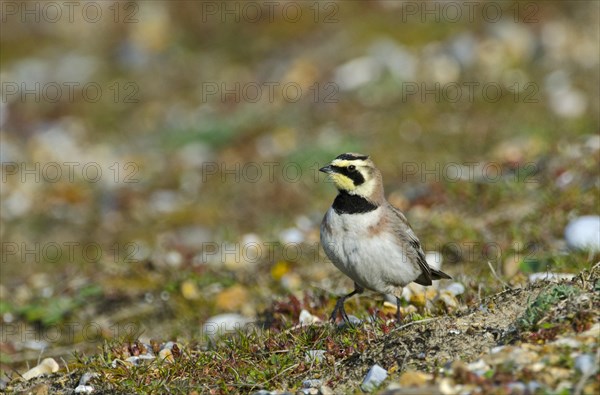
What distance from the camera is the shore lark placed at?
22.6 ft

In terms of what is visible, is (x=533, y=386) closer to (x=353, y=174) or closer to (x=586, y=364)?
(x=586, y=364)

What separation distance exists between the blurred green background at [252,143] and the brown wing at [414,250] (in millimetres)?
527

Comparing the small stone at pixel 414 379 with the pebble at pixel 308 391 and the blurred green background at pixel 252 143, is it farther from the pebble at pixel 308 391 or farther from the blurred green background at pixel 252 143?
the blurred green background at pixel 252 143

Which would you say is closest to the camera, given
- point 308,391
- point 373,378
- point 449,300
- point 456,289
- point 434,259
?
point 373,378

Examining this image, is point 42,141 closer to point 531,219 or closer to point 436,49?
point 436,49

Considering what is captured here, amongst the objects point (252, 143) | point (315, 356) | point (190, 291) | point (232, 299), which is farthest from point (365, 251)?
point (252, 143)

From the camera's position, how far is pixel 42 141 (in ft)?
51.8

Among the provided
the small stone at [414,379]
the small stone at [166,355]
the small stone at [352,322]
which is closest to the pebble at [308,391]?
the small stone at [414,379]

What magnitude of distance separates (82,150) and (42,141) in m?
0.91

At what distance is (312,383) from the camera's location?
5.60 metres

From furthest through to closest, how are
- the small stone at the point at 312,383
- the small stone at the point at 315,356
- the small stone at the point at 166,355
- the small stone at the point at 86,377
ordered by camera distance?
the small stone at the point at 166,355, the small stone at the point at 86,377, the small stone at the point at 315,356, the small stone at the point at 312,383

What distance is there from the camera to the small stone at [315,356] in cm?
589

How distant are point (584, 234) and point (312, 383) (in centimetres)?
379

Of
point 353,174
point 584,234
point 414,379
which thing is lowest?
point 414,379
